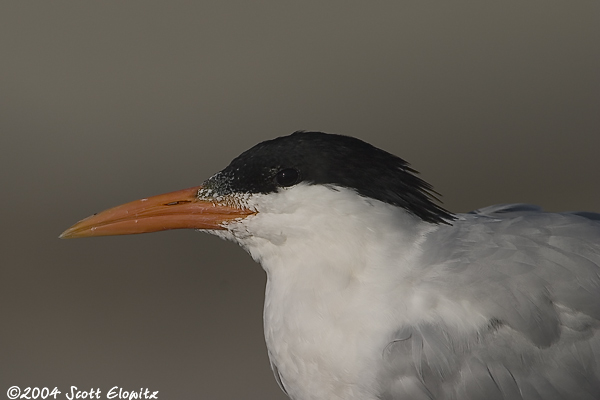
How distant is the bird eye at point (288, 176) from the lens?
96.5 inches

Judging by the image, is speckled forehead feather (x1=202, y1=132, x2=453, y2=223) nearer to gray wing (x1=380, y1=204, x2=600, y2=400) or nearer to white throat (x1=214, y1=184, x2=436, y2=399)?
white throat (x1=214, y1=184, x2=436, y2=399)

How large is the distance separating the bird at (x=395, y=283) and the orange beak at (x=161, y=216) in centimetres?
1

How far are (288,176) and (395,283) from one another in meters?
0.57

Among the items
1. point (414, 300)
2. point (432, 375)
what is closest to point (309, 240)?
point (414, 300)

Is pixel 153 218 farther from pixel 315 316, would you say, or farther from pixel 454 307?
pixel 454 307

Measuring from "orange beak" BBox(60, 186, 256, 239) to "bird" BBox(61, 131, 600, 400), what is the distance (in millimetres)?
12

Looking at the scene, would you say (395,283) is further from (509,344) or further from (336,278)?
(509,344)

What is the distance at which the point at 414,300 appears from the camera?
7.86ft

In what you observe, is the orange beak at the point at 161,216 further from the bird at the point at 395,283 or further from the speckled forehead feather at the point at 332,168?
the speckled forehead feather at the point at 332,168

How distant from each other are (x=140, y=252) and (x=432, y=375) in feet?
15.6

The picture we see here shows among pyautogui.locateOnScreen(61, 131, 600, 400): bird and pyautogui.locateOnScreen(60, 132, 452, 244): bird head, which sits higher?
pyautogui.locateOnScreen(60, 132, 452, 244): bird head

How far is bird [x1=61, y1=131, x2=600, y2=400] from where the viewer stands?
2.34m

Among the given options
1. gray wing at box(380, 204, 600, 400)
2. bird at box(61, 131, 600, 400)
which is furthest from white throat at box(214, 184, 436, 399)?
gray wing at box(380, 204, 600, 400)

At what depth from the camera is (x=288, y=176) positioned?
246 centimetres
